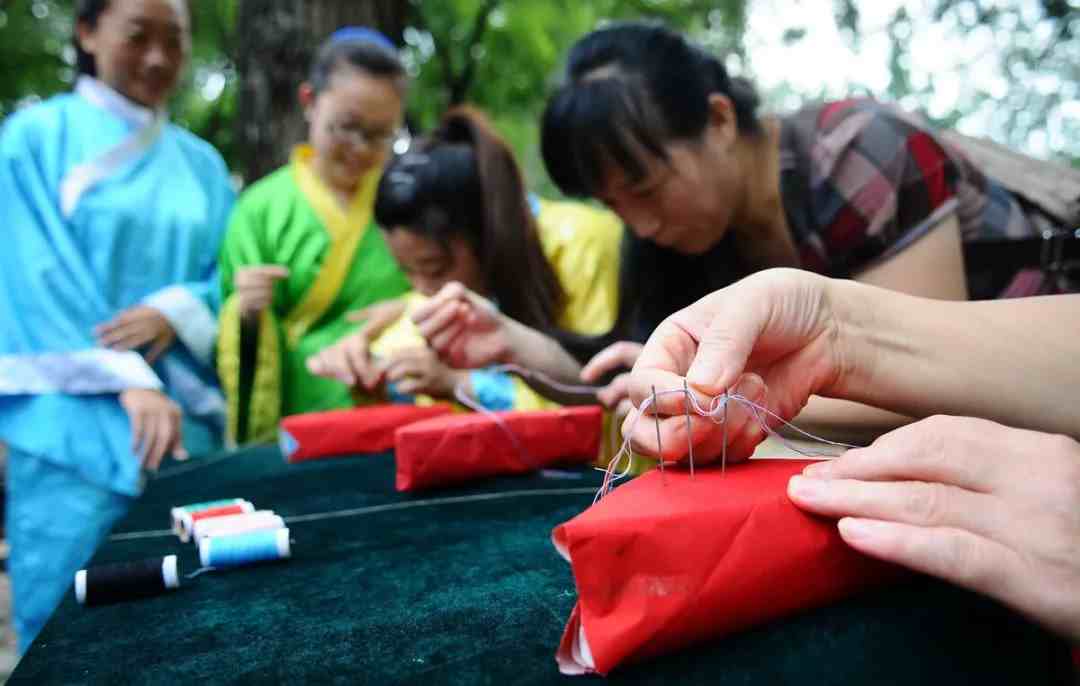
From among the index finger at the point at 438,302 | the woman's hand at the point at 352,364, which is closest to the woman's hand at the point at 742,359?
the index finger at the point at 438,302

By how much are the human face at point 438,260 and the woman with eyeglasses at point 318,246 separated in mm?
353

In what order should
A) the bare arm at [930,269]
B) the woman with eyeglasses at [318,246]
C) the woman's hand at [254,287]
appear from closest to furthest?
the bare arm at [930,269], the woman's hand at [254,287], the woman with eyeglasses at [318,246]

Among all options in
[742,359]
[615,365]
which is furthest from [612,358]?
[742,359]

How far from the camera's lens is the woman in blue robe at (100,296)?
1924mm

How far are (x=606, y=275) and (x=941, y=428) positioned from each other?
153cm

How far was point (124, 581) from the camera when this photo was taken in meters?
0.87

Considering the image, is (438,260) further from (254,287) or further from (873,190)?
(873,190)

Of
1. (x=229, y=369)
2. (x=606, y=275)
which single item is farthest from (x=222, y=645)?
(x=229, y=369)

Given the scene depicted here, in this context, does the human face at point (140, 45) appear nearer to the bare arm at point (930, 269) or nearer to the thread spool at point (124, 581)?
the thread spool at point (124, 581)

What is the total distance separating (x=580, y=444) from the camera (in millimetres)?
1513

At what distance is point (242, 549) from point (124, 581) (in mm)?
135

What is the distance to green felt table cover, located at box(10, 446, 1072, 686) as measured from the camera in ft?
1.91

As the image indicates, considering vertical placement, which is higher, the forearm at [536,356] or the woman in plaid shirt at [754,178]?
the woman in plaid shirt at [754,178]

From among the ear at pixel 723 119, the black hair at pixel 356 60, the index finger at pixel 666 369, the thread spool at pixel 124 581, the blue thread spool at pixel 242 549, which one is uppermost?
the black hair at pixel 356 60
